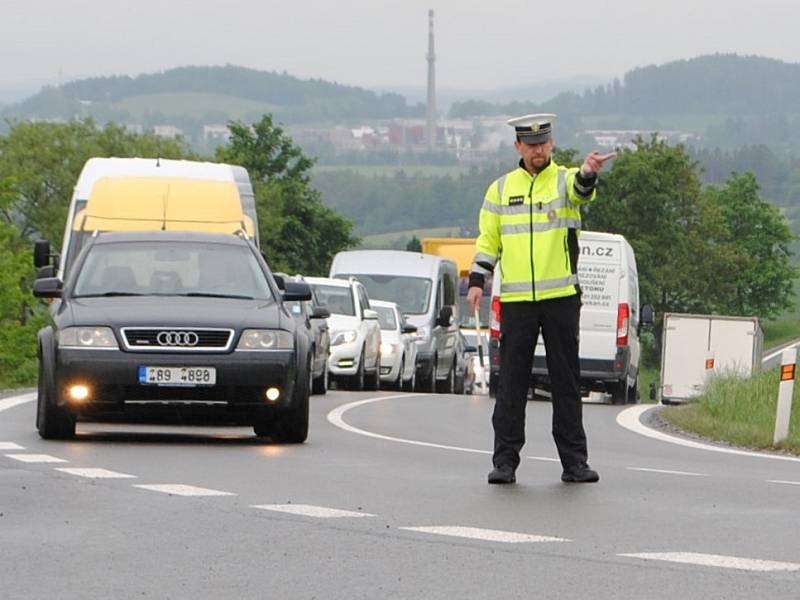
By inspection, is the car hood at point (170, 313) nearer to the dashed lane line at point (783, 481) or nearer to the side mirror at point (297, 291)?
the side mirror at point (297, 291)

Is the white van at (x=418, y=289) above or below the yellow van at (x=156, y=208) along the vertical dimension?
below

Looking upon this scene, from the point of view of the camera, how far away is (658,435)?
2011 cm

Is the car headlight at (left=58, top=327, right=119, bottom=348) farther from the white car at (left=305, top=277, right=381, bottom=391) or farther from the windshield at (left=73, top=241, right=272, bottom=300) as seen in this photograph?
the white car at (left=305, top=277, right=381, bottom=391)

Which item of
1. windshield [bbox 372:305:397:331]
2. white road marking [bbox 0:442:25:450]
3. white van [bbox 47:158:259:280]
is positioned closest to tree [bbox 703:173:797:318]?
windshield [bbox 372:305:397:331]

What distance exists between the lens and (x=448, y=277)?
44656mm

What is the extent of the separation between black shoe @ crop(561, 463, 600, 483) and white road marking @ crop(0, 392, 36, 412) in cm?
846

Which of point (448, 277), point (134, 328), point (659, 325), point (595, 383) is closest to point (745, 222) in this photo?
point (659, 325)

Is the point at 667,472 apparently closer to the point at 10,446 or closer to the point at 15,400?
the point at 10,446

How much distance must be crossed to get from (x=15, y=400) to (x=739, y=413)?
676 cm

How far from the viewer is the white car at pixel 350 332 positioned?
33.5 meters

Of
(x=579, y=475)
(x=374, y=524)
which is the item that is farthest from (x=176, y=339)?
(x=374, y=524)

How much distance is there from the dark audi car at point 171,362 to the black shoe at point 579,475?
3399 mm

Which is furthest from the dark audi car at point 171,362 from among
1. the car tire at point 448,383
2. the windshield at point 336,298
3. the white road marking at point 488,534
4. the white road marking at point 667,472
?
the car tire at point 448,383

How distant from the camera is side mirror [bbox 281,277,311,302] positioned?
1588cm
